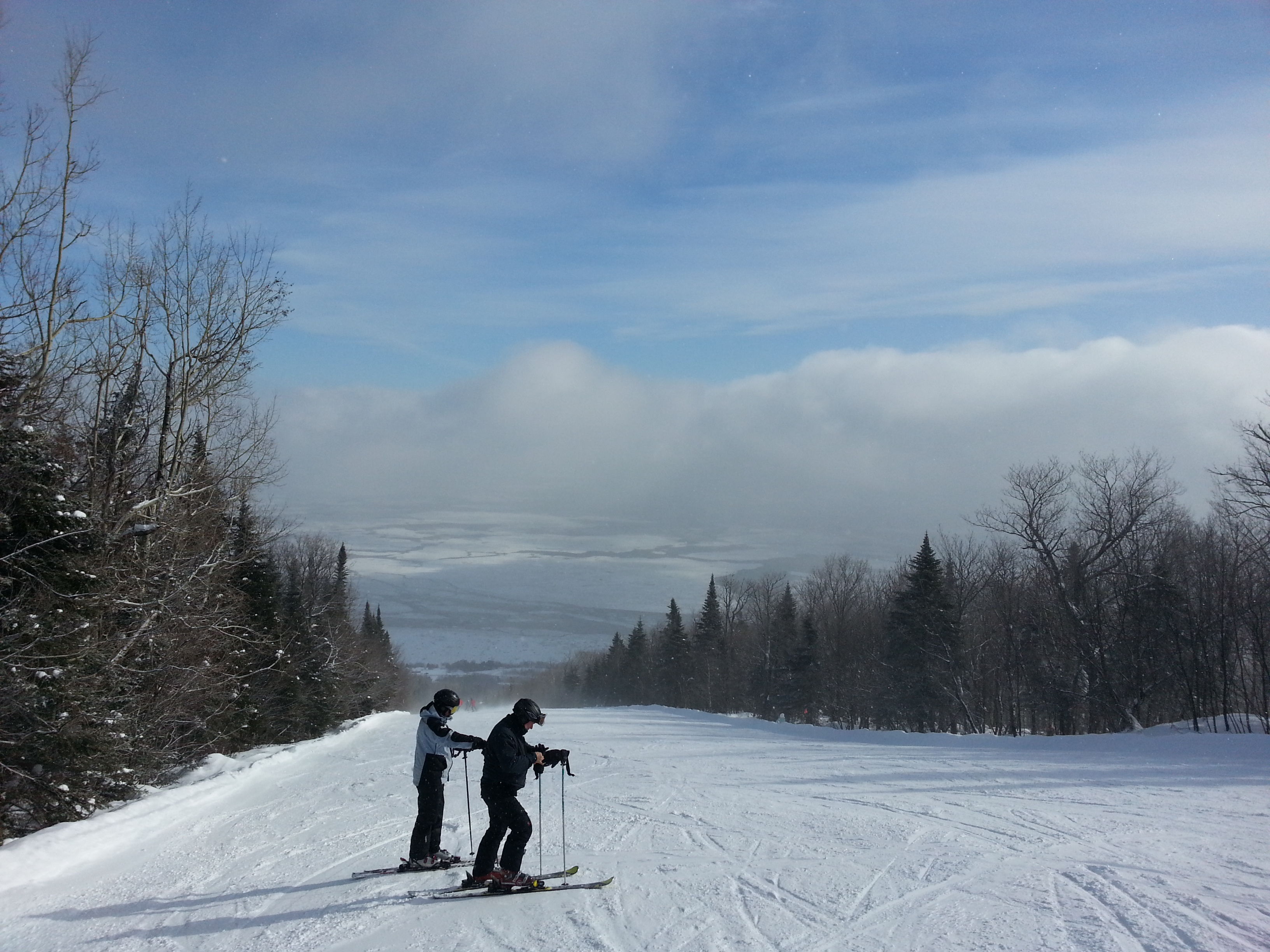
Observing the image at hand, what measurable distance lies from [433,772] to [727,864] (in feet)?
9.81

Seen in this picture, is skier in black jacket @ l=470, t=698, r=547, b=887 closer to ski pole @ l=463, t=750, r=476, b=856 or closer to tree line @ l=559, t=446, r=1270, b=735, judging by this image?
ski pole @ l=463, t=750, r=476, b=856

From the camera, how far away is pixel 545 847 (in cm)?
900

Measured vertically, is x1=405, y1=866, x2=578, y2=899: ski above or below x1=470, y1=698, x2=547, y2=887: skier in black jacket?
below

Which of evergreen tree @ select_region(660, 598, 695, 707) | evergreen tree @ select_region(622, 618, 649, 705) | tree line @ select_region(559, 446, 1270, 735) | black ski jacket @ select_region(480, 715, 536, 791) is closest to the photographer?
black ski jacket @ select_region(480, 715, 536, 791)

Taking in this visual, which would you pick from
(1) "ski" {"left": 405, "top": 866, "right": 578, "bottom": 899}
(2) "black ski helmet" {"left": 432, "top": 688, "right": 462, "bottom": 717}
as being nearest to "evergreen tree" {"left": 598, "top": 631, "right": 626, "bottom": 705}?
(2) "black ski helmet" {"left": 432, "top": 688, "right": 462, "bottom": 717}

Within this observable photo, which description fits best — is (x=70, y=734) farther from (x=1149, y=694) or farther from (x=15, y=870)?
(x=1149, y=694)

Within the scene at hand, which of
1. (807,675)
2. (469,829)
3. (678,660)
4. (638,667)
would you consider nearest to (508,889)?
(469,829)

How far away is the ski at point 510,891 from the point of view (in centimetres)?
709

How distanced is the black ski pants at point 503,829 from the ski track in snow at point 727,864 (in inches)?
11.4

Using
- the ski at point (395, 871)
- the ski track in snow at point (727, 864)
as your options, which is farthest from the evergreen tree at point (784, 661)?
the ski at point (395, 871)

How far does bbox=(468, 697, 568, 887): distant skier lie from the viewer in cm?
696

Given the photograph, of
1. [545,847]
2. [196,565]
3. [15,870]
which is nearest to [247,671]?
[196,565]

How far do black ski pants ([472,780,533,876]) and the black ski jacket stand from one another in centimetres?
6

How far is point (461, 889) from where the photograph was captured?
718cm
